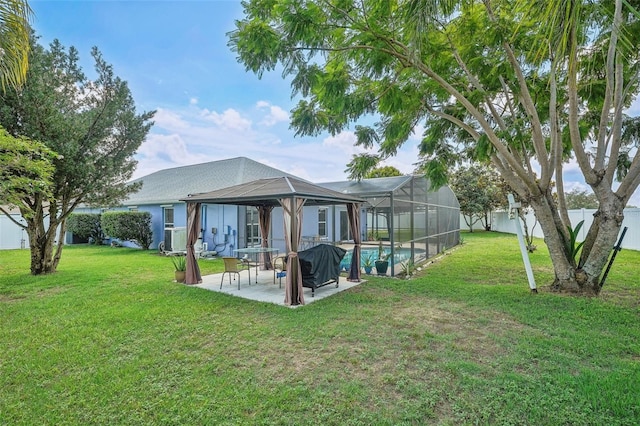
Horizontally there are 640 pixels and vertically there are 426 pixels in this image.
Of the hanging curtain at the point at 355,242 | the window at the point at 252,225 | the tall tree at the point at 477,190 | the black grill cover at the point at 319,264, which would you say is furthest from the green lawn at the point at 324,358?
the tall tree at the point at 477,190

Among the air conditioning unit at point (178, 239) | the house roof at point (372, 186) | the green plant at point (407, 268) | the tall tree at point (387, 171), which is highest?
the tall tree at point (387, 171)

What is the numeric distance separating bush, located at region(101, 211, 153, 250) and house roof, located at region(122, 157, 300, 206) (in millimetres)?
816

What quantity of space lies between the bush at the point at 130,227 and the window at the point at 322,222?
8614mm

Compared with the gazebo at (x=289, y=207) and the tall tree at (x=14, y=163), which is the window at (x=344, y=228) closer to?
the gazebo at (x=289, y=207)

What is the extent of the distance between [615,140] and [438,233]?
743 cm

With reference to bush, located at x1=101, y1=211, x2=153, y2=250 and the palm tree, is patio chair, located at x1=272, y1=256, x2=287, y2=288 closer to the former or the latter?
the palm tree

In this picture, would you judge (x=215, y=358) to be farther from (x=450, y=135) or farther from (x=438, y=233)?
(x=438, y=233)

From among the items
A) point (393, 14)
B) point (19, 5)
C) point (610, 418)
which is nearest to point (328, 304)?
point (610, 418)

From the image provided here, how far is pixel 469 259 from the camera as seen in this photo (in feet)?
40.7

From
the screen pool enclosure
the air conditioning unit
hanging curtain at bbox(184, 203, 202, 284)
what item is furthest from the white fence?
the air conditioning unit

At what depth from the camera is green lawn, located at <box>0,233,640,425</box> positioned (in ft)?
9.50

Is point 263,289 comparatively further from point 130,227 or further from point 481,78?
point 130,227

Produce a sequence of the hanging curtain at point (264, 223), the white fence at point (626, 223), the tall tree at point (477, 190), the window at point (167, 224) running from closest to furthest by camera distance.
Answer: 1. the hanging curtain at point (264, 223)
2. the white fence at point (626, 223)
3. the window at point (167, 224)
4. the tall tree at point (477, 190)

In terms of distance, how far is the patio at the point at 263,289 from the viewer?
273 inches
